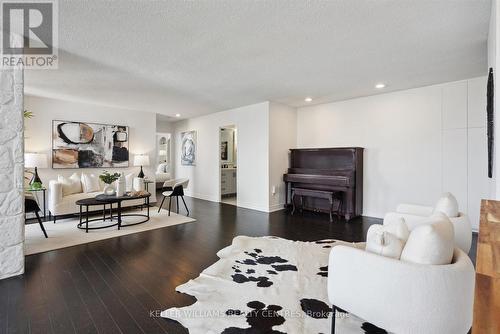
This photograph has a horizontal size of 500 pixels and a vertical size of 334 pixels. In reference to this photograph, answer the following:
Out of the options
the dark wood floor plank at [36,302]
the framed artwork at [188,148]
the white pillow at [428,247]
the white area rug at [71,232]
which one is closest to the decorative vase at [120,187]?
the white area rug at [71,232]

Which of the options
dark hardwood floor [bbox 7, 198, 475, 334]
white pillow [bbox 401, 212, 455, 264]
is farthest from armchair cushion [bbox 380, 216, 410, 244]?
dark hardwood floor [bbox 7, 198, 475, 334]

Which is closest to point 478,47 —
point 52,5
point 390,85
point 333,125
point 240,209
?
point 390,85

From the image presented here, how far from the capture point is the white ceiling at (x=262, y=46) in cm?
213

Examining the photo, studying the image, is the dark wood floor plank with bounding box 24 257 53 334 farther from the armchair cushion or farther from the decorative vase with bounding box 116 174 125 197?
the armchair cushion

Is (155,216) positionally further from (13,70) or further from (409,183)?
(409,183)

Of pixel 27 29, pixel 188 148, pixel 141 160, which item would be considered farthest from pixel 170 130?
pixel 27 29

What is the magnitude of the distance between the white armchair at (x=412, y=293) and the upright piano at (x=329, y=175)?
355 cm

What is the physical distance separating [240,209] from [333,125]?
2853 mm

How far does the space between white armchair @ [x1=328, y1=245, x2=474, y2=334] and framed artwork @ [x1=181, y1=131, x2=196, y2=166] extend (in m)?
6.75

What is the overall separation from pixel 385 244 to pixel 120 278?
2388 mm

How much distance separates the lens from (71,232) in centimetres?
389

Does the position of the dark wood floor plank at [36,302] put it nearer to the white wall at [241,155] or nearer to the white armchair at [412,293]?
the white armchair at [412,293]

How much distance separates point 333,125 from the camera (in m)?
5.59

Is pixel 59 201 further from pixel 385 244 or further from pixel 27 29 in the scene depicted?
Result: pixel 385 244
